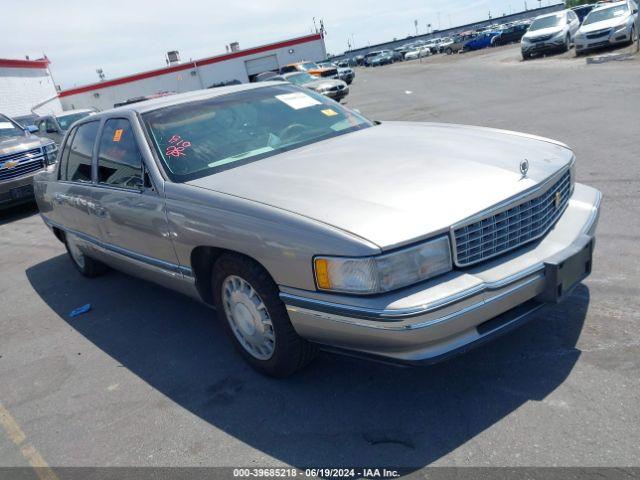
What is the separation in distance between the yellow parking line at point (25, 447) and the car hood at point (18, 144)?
7.68 meters

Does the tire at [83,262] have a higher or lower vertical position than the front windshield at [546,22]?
lower

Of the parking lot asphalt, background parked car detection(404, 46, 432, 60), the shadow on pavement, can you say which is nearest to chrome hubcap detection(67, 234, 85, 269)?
the parking lot asphalt

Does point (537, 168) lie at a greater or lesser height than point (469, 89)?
greater

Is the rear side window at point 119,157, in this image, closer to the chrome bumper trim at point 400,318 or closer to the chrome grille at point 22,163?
the chrome bumper trim at point 400,318

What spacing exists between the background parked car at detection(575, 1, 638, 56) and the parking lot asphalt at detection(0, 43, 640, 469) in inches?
646

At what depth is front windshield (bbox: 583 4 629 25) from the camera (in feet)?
64.7

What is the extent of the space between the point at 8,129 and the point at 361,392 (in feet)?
35.6

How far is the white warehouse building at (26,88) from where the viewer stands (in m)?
32.0

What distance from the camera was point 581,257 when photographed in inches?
117

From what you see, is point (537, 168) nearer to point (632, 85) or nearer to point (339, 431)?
point (339, 431)

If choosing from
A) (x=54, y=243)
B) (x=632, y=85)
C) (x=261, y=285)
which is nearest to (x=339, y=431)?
(x=261, y=285)

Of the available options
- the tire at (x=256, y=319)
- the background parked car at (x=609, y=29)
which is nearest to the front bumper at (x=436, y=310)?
the tire at (x=256, y=319)

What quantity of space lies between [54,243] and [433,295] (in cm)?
685

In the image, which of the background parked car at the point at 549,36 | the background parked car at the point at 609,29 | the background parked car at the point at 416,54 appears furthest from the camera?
the background parked car at the point at 416,54
